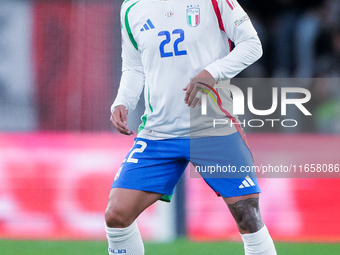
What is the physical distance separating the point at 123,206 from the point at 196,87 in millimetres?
587

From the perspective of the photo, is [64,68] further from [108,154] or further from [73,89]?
[108,154]

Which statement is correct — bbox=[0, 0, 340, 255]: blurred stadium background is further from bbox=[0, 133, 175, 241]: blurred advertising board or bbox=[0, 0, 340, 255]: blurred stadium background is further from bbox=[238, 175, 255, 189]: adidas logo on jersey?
bbox=[238, 175, 255, 189]: adidas logo on jersey

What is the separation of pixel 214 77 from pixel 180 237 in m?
1.94

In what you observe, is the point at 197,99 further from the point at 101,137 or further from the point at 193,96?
the point at 101,137

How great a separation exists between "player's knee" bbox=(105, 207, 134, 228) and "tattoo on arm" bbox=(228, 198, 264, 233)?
18.1 inches

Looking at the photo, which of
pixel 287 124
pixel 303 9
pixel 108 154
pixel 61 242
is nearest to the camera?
pixel 61 242

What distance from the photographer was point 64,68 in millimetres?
Answer: 4434

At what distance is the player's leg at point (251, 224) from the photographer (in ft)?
6.05

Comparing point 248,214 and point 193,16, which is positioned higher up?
point 193,16

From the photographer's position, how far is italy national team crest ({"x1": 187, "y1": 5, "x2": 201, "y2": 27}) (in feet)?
6.48

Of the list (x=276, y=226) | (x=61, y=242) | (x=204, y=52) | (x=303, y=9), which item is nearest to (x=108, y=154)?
(x=61, y=242)

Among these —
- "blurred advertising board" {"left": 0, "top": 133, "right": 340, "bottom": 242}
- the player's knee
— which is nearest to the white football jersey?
the player's knee

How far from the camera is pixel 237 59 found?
1921 millimetres

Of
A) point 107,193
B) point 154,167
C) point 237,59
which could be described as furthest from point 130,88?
point 107,193
